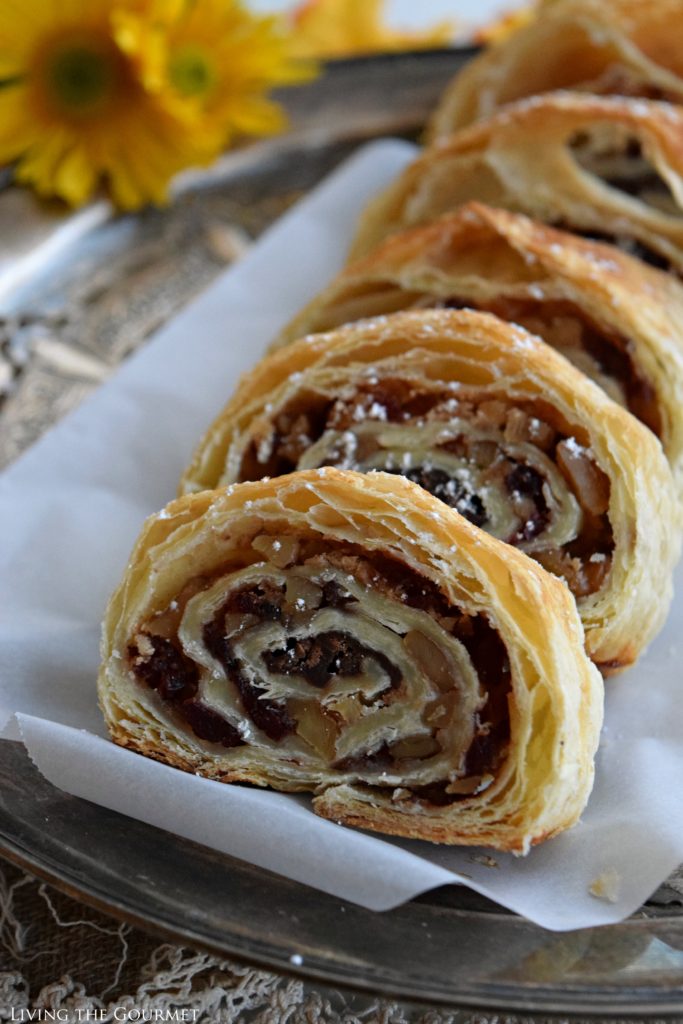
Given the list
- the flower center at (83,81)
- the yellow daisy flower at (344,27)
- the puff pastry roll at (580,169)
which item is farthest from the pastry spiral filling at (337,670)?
the yellow daisy flower at (344,27)

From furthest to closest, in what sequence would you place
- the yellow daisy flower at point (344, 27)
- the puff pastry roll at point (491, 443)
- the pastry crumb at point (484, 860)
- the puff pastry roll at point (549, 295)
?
the yellow daisy flower at point (344, 27), the puff pastry roll at point (549, 295), the puff pastry roll at point (491, 443), the pastry crumb at point (484, 860)

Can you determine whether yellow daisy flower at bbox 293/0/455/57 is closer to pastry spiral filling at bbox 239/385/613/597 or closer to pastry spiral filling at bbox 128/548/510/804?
pastry spiral filling at bbox 239/385/613/597

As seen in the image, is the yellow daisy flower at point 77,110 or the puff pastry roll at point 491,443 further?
the yellow daisy flower at point 77,110

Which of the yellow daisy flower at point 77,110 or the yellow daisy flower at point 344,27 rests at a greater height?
the yellow daisy flower at point 77,110

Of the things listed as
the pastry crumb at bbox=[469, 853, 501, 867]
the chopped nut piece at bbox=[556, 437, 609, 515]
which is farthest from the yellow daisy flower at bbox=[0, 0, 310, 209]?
the pastry crumb at bbox=[469, 853, 501, 867]

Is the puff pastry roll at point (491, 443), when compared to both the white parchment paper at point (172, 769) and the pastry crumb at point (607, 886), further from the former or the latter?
the pastry crumb at point (607, 886)

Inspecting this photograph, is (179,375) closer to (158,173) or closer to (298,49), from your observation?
(158,173)
